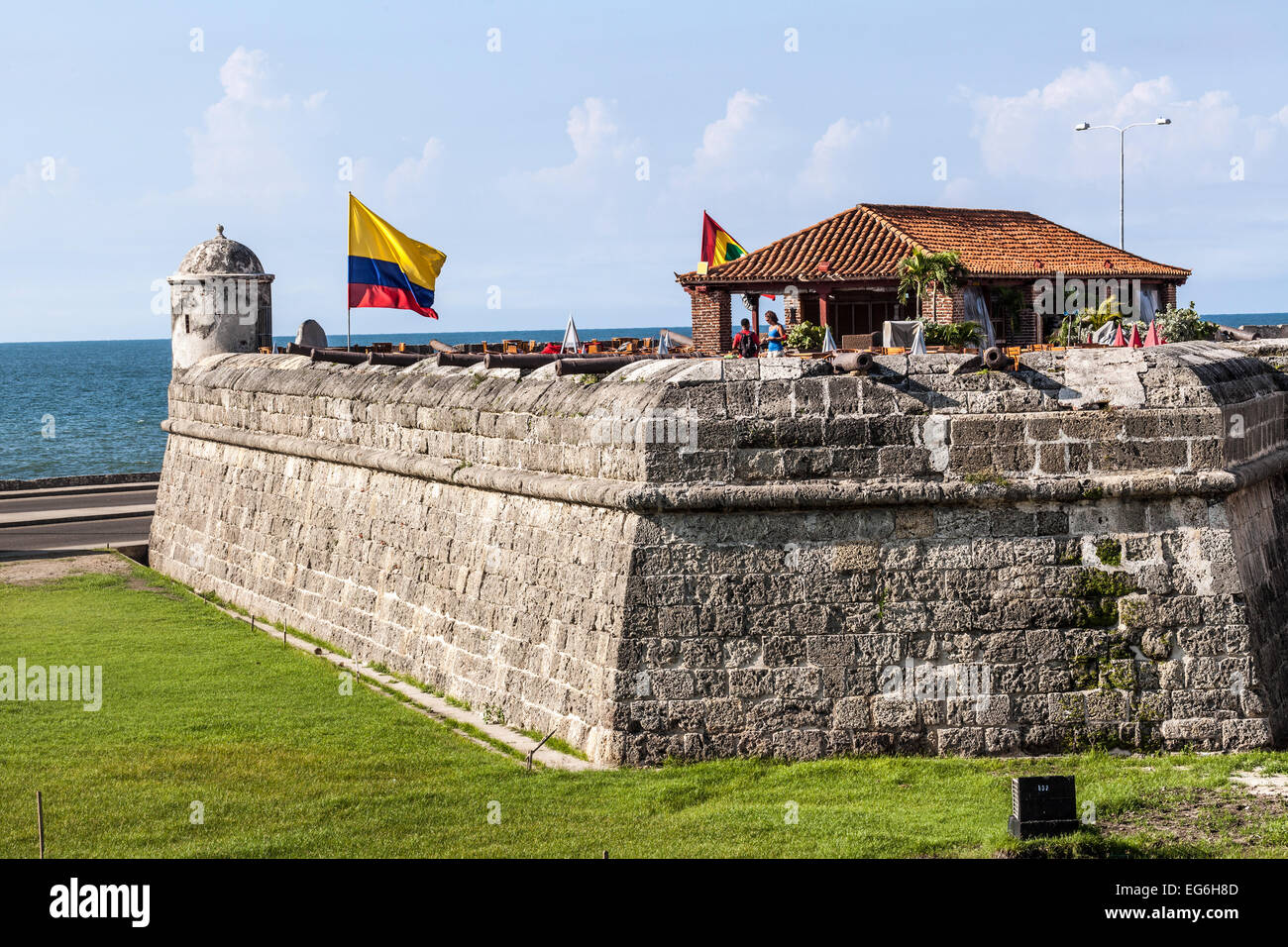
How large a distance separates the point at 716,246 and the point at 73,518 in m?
12.7

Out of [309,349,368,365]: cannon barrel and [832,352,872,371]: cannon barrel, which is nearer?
[832,352,872,371]: cannon barrel

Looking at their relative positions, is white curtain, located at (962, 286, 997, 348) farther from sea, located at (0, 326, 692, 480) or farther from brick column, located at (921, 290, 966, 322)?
sea, located at (0, 326, 692, 480)

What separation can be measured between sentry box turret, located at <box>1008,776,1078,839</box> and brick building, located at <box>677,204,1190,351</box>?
17.2m

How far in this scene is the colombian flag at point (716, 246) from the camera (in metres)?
28.2

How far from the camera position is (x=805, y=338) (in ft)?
64.0

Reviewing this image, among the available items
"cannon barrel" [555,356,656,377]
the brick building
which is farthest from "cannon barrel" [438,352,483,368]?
the brick building

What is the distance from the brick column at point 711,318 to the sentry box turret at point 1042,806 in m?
19.7

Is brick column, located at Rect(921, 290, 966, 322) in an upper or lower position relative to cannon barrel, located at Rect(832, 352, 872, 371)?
upper

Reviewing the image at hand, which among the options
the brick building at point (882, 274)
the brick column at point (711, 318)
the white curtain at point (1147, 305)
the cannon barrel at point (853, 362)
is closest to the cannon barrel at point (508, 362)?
the cannon barrel at point (853, 362)

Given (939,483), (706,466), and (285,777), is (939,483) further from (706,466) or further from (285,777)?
(285,777)

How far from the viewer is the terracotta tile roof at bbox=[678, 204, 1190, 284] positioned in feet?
89.1
